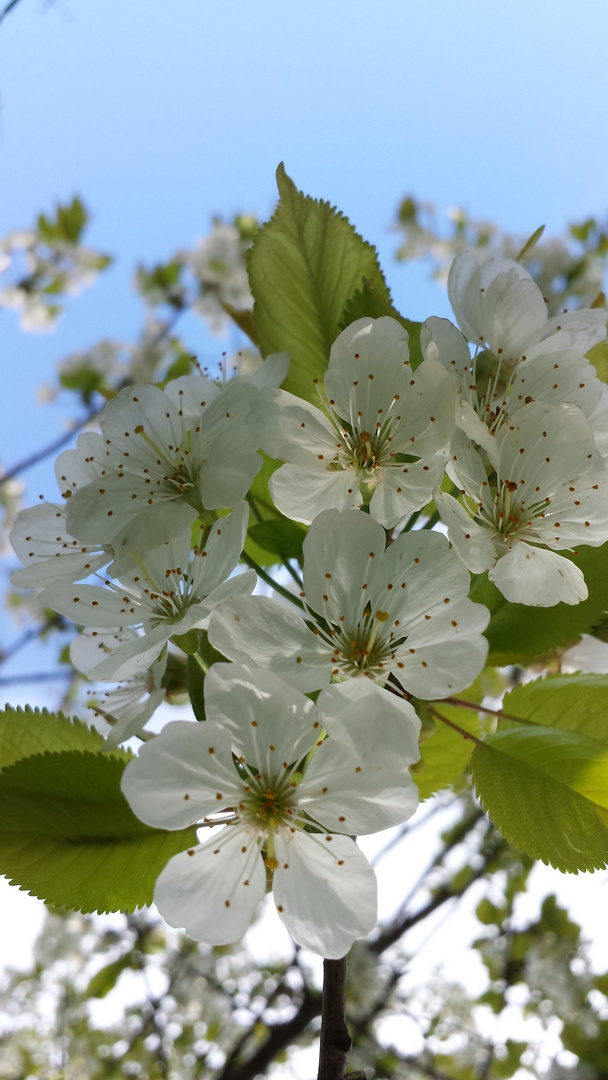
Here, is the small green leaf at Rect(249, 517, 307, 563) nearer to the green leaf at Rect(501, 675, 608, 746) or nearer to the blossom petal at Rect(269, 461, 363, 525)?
the blossom petal at Rect(269, 461, 363, 525)

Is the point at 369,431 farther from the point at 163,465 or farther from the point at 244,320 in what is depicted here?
the point at 244,320

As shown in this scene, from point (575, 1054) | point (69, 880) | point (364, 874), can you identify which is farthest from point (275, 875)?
point (575, 1054)

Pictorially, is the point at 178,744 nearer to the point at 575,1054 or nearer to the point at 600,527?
the point at 600,527

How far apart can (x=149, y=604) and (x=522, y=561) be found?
0.30 meters

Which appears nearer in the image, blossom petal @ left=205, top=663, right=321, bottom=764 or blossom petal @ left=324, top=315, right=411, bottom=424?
blossom petal @ left=205, top=663, right=321, bottom=764

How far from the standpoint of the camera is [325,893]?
1.63ft

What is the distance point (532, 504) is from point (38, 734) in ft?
1.48

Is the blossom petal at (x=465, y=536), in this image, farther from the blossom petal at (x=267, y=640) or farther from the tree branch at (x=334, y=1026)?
the tree branch at (x=334, y=1026)

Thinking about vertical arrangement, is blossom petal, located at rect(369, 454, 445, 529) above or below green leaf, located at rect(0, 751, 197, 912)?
above

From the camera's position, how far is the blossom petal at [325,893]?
1.59 ft

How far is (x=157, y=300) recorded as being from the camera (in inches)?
134

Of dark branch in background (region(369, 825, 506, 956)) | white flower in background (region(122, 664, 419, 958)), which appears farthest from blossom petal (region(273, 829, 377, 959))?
dark branch in background (region(369, 825, 506, 956))

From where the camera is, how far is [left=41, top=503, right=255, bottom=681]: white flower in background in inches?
22.1

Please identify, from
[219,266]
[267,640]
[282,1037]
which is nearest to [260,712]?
[267,640]
